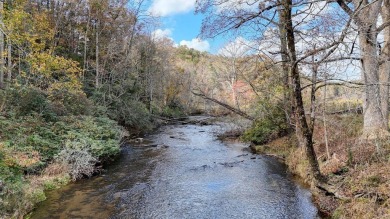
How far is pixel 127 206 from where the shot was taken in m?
7.30

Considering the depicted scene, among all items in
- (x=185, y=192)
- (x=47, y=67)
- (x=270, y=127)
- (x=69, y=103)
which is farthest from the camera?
(x=270, y=127)

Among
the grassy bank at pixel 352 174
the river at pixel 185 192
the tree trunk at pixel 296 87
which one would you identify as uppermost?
the tree trunk at pixel 296 87

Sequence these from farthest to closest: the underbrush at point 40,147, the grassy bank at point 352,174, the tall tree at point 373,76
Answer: the tall tree at point 373,76 → the underbrush at point 40,147 → the grassy bank at point 352,174

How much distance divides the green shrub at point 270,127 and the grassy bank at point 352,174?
366 centimetres

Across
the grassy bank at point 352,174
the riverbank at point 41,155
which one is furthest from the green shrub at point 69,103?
the grassy bank at point 352,174

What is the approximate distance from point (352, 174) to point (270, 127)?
792 cm

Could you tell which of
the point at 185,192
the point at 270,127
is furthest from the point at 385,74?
the point at 185,192

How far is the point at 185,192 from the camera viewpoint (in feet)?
27.5

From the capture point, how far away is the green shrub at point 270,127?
14.5m

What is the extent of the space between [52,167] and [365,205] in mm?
8672

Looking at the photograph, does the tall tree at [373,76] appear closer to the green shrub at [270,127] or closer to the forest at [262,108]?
the forest at [262,108]

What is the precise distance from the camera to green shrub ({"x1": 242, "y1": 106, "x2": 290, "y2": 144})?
14.5 meters

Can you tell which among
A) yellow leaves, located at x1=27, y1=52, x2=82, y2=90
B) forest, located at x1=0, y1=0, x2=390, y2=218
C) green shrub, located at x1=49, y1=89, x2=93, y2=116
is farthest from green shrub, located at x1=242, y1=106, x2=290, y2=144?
yellow leaves, located at x1=27, y1=52, x2=82, y2=90

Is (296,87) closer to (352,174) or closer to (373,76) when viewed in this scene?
(352,174)
